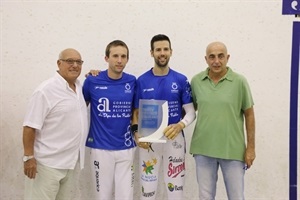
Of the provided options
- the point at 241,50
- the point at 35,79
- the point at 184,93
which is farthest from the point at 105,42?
the point at 241,50

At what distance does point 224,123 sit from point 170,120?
14.0 inches

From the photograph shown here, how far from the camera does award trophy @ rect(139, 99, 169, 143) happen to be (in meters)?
1.88

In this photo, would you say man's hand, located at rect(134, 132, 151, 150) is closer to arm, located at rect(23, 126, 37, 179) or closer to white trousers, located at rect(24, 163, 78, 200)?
white trousers, located at rect(24, 163, 78, 200)

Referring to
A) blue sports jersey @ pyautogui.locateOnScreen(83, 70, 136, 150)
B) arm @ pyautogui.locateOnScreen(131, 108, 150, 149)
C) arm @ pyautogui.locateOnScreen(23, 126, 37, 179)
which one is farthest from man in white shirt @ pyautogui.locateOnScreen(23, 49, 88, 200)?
arm @ pyautogui.locateOnScreen(131, 108, 150, 149)

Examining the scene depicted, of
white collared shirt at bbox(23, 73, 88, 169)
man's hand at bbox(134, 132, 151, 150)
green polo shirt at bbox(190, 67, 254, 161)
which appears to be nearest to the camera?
white collared shirt at bbox(23, 73, 88, 169)

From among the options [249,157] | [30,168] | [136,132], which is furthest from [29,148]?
[249,157]

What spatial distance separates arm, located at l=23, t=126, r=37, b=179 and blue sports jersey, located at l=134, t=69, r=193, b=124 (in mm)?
684

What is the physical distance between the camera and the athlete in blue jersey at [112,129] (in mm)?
1946

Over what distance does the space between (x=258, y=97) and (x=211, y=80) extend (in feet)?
2.56

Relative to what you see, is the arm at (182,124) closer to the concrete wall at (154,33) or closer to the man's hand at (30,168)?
the concrete wall at (154,33)

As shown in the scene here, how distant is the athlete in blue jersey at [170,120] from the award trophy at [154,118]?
8 centimetres

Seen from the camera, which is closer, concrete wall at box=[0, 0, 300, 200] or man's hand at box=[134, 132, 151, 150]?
man's hand at box=[134, 132, 151, 150]

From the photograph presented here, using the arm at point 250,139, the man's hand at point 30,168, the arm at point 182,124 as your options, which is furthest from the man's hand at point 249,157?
the man's hand at point 30,168

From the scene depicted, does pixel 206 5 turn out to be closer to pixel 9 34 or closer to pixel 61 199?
pixel 9 34
